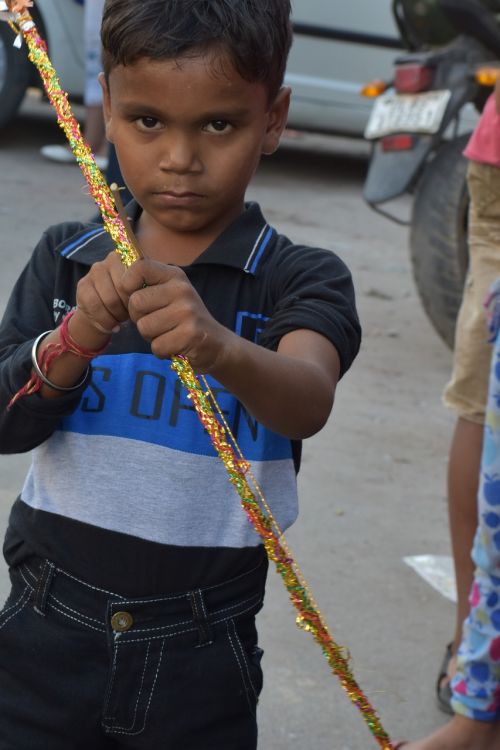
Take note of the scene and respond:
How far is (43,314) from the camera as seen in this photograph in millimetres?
1805

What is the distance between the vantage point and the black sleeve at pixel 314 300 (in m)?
1.66

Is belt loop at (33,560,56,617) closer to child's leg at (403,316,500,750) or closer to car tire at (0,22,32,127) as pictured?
child's leg at (403,316,500,750)

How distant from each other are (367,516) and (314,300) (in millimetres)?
2205

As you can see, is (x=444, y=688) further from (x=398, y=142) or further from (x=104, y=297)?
(x=398, y=142)

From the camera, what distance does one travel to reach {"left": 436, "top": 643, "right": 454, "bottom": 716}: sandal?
2904mm

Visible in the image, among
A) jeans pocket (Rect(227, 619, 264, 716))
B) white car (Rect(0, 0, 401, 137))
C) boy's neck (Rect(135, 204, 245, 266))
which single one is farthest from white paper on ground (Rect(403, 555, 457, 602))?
white car (Rect(0, 0, 401, 137))

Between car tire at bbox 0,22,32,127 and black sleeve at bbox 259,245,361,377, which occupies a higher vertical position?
black sleeve at bbox 259,245,361,377

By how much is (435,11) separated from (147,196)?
4.60m

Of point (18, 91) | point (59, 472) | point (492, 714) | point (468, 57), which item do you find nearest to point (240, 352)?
point (59, 472)

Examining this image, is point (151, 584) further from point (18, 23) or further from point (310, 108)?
point (310, 108)

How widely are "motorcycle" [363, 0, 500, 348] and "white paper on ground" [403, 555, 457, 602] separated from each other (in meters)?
1.43

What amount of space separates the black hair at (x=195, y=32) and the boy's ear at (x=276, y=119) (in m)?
0.07

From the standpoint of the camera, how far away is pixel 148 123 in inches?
64.9

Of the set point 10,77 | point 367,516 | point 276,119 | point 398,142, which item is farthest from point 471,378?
point 10,77
